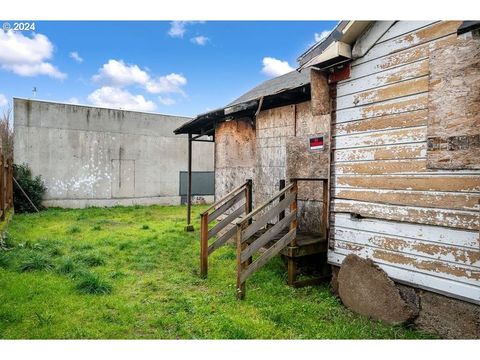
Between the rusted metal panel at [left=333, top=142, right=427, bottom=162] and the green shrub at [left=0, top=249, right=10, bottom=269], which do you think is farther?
the green shrub at [left=0, top=249, right=10, bottom=269]

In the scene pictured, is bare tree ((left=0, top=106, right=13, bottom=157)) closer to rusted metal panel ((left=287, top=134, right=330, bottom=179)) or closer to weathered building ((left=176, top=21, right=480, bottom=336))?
rusted metal panel ((left=287, top=134, right=330, bottom=179))

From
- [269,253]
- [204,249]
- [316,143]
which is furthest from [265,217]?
[316,143]

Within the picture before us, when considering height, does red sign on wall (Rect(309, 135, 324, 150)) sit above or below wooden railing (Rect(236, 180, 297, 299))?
above

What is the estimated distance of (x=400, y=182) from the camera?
3.90 meters

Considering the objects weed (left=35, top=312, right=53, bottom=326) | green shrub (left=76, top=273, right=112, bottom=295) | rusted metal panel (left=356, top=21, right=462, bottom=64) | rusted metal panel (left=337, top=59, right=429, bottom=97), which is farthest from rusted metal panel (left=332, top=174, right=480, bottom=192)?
weed (left=35, top=312, right=53, bottom=326)

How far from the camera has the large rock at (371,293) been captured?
3.79 m

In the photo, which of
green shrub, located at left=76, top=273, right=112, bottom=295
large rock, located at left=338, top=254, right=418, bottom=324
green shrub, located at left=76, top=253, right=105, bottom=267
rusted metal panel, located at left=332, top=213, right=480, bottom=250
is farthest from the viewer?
green shrub, located at left=76, top=253, right=105, bottom=267

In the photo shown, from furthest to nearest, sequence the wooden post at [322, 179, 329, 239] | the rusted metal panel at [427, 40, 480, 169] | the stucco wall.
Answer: the stucco wall < the wooden post at [322, 179, 329, 239] < the rusted metal panel at [427, 40, 480, 169]

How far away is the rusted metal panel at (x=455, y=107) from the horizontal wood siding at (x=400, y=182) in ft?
0.34

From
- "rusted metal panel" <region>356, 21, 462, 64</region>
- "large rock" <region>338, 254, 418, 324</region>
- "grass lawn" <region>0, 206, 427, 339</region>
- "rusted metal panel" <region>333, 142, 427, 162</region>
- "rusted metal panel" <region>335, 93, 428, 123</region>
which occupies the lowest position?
"grass lawn" <region>0, 206, 427, 339</region>

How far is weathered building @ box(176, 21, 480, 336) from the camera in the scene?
3.25 metres
